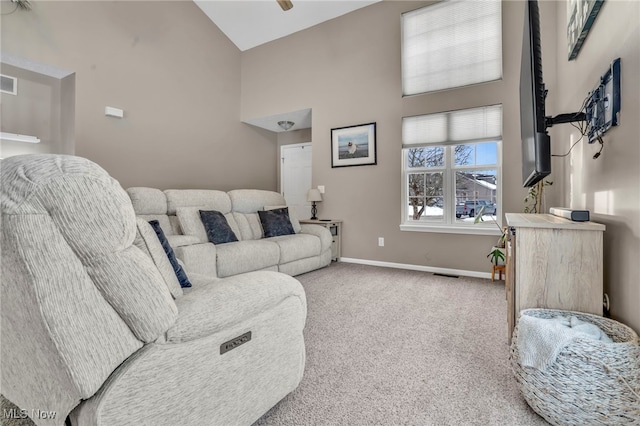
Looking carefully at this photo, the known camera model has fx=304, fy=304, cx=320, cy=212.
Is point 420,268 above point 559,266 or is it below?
below

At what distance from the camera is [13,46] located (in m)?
3.10

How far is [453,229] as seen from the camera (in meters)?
3.72

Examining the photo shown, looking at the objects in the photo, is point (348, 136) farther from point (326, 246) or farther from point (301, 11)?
point (301, 11)

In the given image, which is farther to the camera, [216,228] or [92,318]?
[216,228]

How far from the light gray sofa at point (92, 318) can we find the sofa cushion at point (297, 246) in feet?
8.45

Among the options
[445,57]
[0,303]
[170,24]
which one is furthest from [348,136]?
[0,303]

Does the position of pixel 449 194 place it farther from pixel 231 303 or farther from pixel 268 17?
pixel 268 17

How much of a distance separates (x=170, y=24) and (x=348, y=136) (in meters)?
3.01

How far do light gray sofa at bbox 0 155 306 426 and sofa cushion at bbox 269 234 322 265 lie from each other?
8.45ft

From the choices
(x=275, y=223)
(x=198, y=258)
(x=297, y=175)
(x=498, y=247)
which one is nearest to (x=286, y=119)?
(x=297, y=175)

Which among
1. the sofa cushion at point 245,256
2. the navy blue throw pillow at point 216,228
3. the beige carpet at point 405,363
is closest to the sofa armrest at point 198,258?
the sofa cushion at point 245,256

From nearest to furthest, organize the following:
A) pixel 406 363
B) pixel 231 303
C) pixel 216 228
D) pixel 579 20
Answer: pixel 231 303 → pixel 406 363 → pixel 579 20 → pixel 216 228

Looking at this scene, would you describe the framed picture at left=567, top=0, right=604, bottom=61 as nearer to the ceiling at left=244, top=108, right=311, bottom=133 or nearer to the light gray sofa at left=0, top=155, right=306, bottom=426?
the light gray sofa at left=0, top=155, right=306, bottom=426

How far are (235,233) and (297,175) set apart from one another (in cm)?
240
